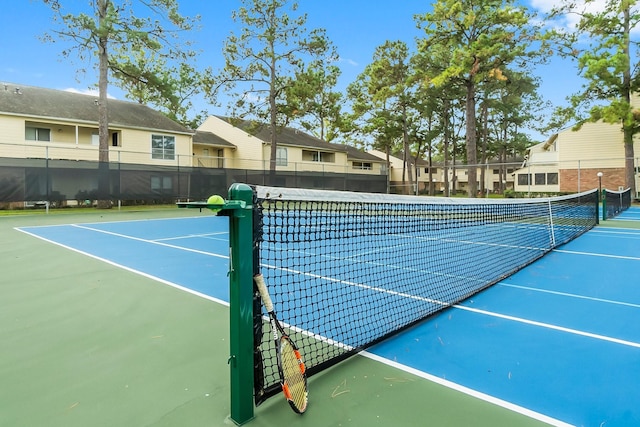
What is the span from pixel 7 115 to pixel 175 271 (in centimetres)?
1780

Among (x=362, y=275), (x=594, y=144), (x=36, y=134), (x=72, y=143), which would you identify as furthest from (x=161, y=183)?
(x=594, y=144)

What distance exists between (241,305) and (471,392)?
141cm

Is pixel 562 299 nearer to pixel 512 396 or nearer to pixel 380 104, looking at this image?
pixel 512 396

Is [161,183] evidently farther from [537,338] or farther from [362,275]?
[537,338]

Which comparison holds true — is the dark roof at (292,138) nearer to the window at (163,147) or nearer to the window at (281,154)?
the window at (281,154)

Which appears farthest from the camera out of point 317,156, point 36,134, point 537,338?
point 317,156

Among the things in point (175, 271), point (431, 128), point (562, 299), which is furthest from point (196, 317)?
point (431, 128)

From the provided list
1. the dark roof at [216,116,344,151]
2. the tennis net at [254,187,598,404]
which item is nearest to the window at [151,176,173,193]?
the dark roof at [216,116,344,151]

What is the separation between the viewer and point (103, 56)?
57.0 ft

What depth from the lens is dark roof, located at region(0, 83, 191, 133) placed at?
18.2m

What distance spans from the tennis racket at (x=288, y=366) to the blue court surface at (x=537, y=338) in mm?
258

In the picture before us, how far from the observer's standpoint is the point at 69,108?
19984 mm

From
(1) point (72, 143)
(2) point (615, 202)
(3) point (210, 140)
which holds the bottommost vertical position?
(2) point (615, 202)

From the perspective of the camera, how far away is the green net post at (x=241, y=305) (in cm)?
188
